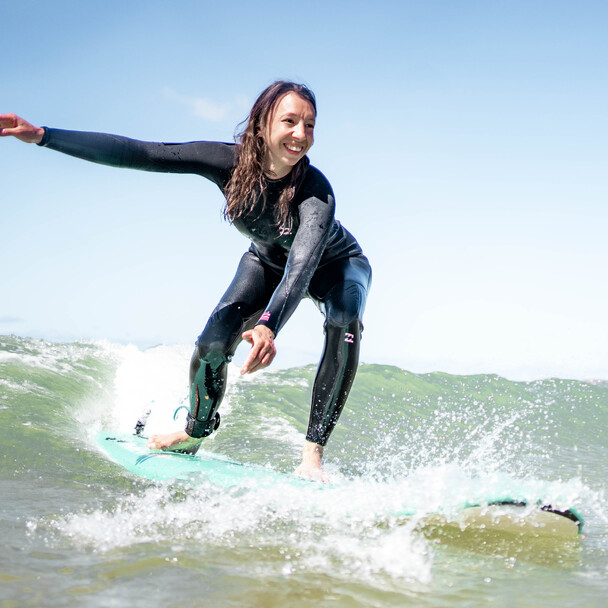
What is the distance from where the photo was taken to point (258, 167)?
336 centimetres

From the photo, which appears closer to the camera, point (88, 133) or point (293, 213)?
point (88, 133)

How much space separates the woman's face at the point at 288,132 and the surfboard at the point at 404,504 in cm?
160

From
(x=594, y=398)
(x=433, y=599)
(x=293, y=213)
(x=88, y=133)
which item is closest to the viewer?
(x=433, y=599)

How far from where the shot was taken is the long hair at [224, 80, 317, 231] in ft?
11.0

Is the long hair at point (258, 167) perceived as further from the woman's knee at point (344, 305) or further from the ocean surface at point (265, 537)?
the ocean surface at point (265, 537)

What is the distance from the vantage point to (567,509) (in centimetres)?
254

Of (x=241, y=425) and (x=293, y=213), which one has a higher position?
(x=293, y=213)

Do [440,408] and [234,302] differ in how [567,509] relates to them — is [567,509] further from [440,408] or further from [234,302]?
[440,408]

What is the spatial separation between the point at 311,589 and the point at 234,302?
2.01 metres

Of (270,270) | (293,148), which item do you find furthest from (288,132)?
(270,270)

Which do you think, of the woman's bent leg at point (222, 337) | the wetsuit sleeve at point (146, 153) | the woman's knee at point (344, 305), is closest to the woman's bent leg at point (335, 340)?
the woman's knee at point (344, 305)

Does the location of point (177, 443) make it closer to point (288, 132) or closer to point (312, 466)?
point (312, 466)

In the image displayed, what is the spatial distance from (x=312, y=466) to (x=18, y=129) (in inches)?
88.8

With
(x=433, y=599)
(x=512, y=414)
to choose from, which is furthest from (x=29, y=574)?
(x=512, y=414)
